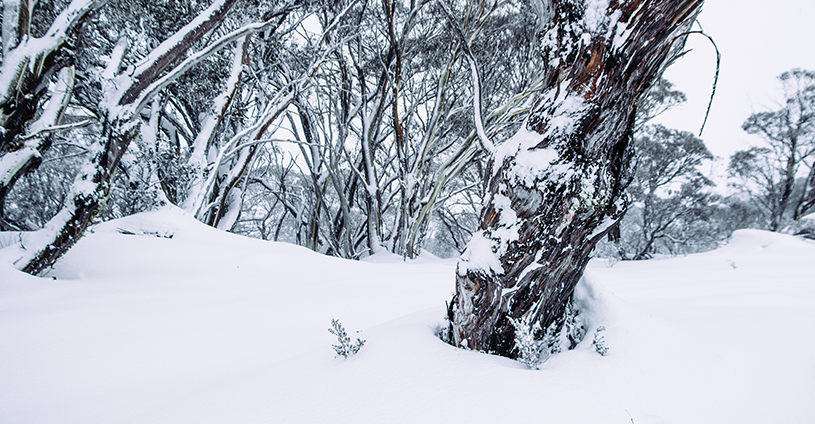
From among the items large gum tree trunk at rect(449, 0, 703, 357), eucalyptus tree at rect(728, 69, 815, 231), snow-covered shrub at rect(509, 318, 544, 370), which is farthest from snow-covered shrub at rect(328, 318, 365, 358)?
eucalyptus tree at rect(728, 69, 815, 231)

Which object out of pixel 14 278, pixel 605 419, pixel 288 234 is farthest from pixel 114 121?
pixel 288 234

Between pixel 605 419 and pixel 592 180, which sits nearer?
pixel 605 419

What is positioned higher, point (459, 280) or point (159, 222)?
point (159, 222)

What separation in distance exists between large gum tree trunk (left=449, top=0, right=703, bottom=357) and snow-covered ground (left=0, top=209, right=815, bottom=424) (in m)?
0.21

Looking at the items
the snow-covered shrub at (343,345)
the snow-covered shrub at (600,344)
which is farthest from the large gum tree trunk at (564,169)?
the snow-covered shrub at (343,345)

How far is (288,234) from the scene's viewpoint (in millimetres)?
18141

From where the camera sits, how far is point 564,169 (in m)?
1.04

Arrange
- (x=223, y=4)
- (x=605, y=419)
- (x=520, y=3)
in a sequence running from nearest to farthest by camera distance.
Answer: (x=605, y=419) → (x=223, y=4) → (x=520, y=3)

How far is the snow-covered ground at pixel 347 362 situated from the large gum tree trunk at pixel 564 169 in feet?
0.68

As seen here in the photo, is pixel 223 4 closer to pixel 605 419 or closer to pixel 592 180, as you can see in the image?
pixel 592 180

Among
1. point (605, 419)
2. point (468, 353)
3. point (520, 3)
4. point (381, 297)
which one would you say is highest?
point (520, 3)

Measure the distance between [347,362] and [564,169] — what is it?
987 mm

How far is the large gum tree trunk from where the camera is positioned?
0.97m

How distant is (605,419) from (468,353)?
44cm
